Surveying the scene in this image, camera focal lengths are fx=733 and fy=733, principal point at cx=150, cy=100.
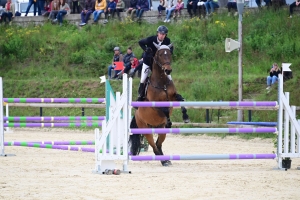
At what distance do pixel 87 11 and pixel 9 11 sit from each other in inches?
164

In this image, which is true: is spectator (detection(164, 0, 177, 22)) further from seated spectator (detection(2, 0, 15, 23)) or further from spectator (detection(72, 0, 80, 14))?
seated spectator (detection(2, 0, 15, 23))

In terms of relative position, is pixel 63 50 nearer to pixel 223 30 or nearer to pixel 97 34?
pixel 97 34

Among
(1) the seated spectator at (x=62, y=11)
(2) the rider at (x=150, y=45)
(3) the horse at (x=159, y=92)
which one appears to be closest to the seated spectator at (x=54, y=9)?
(1) the seated spectator at (x=62, y=11)

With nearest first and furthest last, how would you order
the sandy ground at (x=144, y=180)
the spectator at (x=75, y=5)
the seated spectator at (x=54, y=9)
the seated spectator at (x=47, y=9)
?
the sandy ground at (x=144, y=180) < the seated spectator at (x=54, y=9) < the spectator at (x=75, y=5) < the seated spectator at (x=47, y=9)

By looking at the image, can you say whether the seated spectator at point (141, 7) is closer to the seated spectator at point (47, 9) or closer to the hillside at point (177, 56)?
the hillside at point (177, 56)

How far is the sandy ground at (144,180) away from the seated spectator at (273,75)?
27.0 feet

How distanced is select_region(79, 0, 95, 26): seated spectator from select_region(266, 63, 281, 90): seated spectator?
1053cm

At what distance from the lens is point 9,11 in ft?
105

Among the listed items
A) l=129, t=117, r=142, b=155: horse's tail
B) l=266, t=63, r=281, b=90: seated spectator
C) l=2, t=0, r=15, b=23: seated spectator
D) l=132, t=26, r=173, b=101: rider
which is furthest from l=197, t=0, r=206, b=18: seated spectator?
l=129, t=117, r=142, b=155: horse's tail

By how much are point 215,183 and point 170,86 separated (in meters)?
3.09

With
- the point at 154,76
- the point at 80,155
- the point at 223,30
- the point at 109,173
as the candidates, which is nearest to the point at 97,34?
the point at 223,30

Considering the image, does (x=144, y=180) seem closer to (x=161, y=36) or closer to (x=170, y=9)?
(x=161, y=36)

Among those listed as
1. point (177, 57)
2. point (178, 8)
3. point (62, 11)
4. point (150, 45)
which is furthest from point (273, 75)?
point (62, 11)

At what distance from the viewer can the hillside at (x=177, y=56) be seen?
22.8 metres
